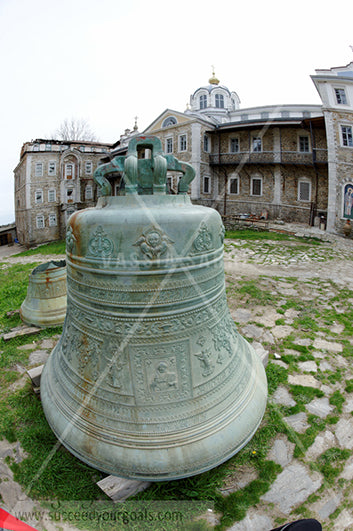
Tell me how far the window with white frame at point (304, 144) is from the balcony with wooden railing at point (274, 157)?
418 mm

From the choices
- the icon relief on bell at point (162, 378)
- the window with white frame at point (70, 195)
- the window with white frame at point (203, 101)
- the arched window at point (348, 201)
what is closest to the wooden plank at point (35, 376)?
the icon relief on bell at point (162, 378)

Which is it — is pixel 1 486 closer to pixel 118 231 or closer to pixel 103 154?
pixel 118 231

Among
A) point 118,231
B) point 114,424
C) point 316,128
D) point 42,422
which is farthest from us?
point 316,128

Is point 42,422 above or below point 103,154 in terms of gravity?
below

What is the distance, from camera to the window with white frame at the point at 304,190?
21.0 metres

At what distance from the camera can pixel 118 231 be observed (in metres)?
1.94

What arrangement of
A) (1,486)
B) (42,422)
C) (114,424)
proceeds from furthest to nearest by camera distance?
(42,422) → (1,486) → (114,424)

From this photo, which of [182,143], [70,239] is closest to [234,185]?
[182,143]

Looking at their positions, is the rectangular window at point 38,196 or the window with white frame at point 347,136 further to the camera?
the rectangular window at point 38,196

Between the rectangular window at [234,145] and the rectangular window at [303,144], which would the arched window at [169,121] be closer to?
the rectangular window at [234,145]

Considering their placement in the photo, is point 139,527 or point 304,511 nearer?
point 139,527

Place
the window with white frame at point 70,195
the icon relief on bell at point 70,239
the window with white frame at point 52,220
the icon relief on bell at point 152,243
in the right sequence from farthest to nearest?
1. the window with white frame at point 52,220
2. the window with white frame at point 70,195
3. the icon relief on bell at point 70,239
4. the icon relief on bell at point 152,243

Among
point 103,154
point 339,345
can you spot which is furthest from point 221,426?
point 103,154

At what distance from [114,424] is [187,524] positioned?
85 centimetres
